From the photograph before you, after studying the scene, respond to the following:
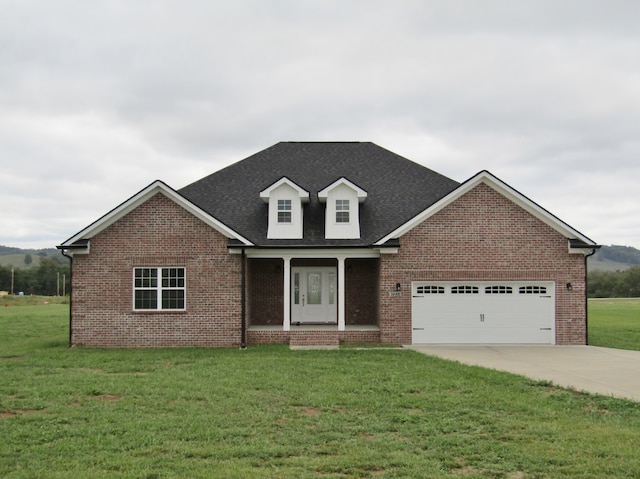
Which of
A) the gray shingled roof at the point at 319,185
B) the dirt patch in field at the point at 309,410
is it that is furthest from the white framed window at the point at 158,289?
the dirt patch in field at the point at 309,410

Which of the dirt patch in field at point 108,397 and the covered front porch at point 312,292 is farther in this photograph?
the covered front porch at point 312,292

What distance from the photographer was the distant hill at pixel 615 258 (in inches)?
7106

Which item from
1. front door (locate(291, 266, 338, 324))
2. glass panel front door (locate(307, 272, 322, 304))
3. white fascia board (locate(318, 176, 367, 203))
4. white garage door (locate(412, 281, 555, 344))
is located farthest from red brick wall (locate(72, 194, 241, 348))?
white garage door (locate(412, 281, 555, 344))

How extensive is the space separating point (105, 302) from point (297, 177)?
9.10 metres

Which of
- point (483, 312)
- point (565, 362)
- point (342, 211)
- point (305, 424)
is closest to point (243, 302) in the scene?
point (342, 211)

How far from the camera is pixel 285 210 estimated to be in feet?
71.1

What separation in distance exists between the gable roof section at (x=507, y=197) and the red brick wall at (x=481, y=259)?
7.7 inches

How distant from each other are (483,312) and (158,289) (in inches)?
438

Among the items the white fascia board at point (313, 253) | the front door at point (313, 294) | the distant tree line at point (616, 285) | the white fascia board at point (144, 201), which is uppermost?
the white fascia board at point (144, 201)

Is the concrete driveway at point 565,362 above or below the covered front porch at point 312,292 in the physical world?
below

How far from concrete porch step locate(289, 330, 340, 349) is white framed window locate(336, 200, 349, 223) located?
14.0 ft

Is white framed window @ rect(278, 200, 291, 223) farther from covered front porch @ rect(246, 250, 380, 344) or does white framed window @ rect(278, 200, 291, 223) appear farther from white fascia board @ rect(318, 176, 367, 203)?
covered front porch @ rect(246, 250, 380, 344)

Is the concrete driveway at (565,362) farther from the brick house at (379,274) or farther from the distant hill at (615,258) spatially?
the distant hill at (615,258)

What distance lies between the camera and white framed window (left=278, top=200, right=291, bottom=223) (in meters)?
21.7
